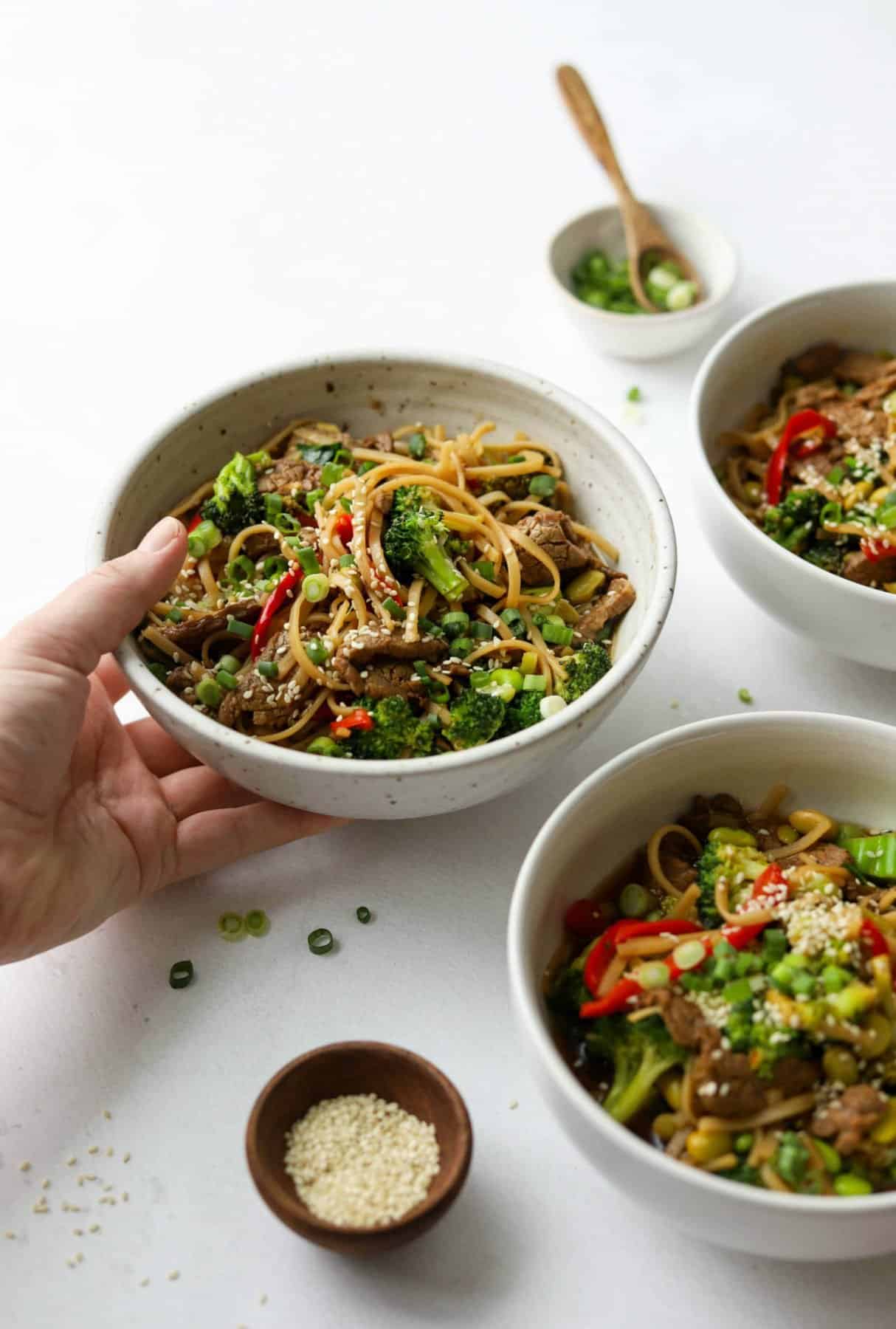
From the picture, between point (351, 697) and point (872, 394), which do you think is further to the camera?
point (872, 394)

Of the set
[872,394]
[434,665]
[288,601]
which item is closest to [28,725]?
[288,601]

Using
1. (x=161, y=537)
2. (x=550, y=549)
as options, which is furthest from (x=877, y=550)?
(x=161, y=537)

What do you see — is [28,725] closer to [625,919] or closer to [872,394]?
[625,919]

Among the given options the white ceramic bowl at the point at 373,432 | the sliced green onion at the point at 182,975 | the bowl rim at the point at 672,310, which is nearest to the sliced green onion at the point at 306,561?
the white ceramic bowl at the point at 373,432

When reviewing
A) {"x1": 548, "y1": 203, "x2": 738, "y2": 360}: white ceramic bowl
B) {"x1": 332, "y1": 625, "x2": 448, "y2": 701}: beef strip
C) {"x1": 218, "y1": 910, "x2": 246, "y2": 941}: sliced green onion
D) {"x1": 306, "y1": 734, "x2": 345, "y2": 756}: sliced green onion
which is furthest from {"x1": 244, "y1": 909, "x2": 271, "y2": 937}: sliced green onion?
{"x1": 548, "y1": 203, "x2": 738, "y2": 360}: white ceramic bowl

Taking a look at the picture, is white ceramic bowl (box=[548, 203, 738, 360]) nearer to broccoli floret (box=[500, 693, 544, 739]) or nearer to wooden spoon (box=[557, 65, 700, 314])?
wooden spoon (box=[557, 65, 700, 314])

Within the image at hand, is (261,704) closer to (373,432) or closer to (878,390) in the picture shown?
(373,432)
